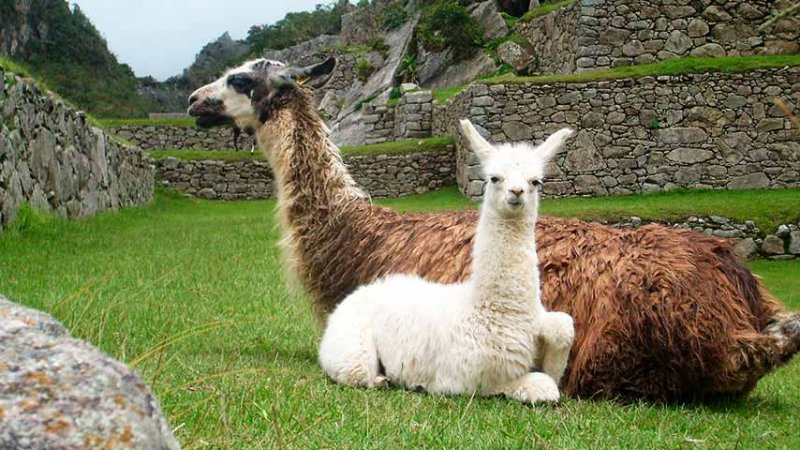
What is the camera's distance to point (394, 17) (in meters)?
35.2

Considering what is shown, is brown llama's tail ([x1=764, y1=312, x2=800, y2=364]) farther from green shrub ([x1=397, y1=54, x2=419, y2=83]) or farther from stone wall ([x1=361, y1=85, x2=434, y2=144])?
green shrub ([x1=397, y1=54, x2=419, y2=83])

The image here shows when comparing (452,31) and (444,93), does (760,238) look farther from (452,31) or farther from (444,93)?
(452,31)

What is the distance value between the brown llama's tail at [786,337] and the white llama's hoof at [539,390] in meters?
0.93

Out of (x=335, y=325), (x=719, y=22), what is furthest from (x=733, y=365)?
(x=719, y=22)

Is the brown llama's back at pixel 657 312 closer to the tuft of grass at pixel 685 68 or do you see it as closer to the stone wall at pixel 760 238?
the stone wall at pixel 760 238

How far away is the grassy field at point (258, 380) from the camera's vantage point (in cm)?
282

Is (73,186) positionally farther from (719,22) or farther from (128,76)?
(128,76)

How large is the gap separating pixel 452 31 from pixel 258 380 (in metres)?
23.9

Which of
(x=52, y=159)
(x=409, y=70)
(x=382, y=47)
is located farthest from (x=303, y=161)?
(x=382, y=47)

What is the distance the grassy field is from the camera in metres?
2.82

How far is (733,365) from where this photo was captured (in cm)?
377

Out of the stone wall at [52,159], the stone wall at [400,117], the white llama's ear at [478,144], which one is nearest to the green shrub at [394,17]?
the stone wall at [400,117]

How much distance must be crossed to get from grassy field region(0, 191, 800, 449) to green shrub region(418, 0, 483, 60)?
696 inches

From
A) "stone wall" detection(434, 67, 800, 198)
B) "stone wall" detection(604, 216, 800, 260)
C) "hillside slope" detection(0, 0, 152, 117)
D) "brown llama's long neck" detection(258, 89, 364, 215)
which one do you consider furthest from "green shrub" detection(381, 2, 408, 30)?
"brown llama's long neck" detection(258, 89, 364, 215)
